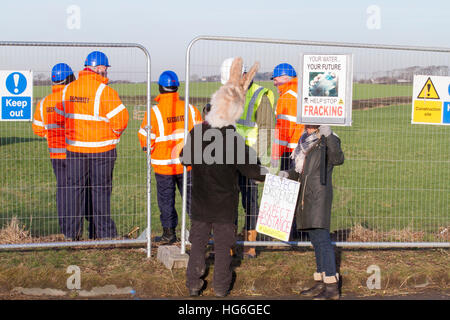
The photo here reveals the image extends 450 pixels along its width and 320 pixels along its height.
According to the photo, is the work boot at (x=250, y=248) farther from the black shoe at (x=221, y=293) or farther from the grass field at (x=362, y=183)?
the grass field at (x=362, y=183)

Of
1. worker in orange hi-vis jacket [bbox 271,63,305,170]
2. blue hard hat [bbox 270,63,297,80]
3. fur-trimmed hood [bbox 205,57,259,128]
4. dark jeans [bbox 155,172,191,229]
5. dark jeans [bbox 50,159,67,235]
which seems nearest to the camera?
fur-trimmed hood [bbox 205,57,259,128]

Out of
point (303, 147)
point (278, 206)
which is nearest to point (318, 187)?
point (303, 147)

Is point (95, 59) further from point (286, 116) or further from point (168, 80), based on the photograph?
point (286, 116)

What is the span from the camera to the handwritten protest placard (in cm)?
663

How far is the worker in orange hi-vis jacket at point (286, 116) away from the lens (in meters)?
7.80

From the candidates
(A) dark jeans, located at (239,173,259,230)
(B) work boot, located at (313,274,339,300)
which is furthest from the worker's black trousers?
(B) work boot, located at (313,274,339,300)

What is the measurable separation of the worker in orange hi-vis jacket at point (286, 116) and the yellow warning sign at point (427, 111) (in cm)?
136

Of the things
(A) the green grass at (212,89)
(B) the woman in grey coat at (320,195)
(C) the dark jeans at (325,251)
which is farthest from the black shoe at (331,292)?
(A) the green grass at (212,89)

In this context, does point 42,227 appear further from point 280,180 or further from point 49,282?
point 280,180

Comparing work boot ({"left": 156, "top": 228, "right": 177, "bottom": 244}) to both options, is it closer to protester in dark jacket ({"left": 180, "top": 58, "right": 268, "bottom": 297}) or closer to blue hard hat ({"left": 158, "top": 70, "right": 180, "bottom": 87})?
protester in dark jacket ({"left": 180, "top": 58, "right": 268, "bottom": 297})

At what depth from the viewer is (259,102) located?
7422mm

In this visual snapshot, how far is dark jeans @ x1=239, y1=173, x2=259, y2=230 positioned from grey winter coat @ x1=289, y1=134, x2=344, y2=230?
1157mm

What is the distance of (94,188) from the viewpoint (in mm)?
8078

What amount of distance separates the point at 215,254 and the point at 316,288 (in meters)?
1.12
